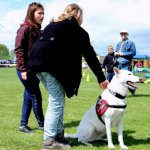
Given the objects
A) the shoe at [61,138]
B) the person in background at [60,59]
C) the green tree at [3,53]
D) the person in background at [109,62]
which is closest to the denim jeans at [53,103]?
the person in background at [60,59]

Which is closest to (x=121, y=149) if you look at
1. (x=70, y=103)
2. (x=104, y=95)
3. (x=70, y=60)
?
(x=104, y=95)

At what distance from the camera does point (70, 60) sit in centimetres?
573

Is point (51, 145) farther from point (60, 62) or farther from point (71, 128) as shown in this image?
point (71, 128)

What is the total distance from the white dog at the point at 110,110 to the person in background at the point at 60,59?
319mm

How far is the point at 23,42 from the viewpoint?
7.02 meters

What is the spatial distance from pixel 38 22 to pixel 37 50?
1523 mm

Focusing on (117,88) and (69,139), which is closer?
(117,88)

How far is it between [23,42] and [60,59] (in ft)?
4.97

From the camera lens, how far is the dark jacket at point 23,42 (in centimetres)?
702

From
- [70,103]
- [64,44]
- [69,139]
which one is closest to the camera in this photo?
[64,44]

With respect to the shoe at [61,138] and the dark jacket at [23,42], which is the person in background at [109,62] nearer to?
the dark jacket at [23,42]

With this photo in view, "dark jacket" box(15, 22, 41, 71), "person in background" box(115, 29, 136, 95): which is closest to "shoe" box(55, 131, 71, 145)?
"dark jacket" box(15, 22, 41, 71)

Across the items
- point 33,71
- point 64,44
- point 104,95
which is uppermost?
point 64,44

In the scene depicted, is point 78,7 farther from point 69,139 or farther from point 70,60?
point 69,139
